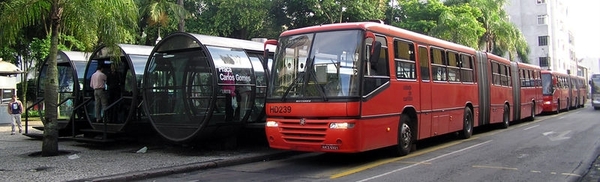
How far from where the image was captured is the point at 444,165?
31.3ft

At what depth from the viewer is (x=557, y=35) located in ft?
213

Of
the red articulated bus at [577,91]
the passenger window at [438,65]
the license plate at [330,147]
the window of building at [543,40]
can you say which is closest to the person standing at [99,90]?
the license plate at [330,147]

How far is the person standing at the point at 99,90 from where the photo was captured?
528 inches

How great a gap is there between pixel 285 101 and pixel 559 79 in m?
26.1

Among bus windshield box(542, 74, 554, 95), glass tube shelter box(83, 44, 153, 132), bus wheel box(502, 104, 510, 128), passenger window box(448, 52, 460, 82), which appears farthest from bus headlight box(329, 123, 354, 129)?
bus windshield box(542, 74, 554, 95)

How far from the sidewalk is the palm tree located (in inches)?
39.9

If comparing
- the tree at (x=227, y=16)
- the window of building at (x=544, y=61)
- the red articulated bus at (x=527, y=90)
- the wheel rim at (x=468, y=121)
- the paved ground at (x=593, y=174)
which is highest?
the tree at (x=227, y=16)

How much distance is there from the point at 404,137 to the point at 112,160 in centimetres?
660

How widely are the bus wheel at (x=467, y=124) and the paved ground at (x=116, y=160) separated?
4.33m

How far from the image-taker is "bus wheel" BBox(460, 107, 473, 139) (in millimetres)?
14555

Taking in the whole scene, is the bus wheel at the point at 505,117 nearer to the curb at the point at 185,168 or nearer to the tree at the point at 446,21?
the tree at the point at 446,21

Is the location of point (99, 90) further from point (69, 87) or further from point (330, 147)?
point (330, 147)

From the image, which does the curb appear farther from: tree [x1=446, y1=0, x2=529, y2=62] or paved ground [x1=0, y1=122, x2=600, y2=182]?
tree [x1=446, y1=0, x2=529, y2=62]

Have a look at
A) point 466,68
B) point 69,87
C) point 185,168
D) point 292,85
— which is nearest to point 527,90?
point 466,68
